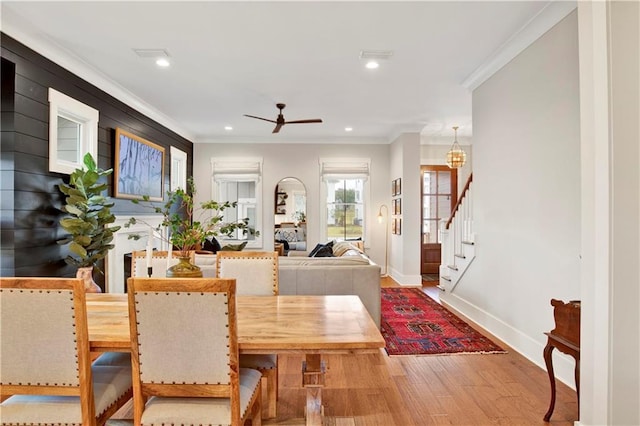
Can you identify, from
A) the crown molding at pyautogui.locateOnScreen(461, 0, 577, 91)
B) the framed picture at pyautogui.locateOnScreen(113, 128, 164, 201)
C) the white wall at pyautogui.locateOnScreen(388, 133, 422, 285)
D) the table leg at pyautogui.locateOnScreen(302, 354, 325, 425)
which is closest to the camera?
the table leg at pyautogui.locateOnScreen(302, 354, 325, 425)

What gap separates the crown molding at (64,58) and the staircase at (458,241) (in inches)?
173

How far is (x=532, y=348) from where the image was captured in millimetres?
2871

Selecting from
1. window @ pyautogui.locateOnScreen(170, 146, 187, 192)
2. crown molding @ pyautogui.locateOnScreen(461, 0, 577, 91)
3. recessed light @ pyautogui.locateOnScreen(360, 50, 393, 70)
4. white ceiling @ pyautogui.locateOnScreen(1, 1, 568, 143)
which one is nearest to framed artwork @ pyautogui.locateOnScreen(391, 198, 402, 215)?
white ceiling @ pyautogui.locateOnScreen(1, 1, 568, 143)

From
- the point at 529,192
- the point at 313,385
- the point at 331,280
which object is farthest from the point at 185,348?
the point at 529,192

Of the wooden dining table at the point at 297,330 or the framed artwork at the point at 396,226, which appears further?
the framed artwork at the point at 396,226

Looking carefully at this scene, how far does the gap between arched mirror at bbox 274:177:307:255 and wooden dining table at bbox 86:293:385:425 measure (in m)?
4.91

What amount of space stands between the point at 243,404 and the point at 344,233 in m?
5.72

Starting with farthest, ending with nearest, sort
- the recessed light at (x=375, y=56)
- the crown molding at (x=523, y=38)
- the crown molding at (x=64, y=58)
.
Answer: the recessed light at (x=375, y=56)
the crown molding at (x=64, y=58)
the crown molding at (x=523, y=38)

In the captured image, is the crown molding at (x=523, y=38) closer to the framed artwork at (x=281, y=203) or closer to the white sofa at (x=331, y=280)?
the white sofa at (x=331, y=280)

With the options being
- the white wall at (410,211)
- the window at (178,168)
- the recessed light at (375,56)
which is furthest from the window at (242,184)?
the recessed light at (375,56)

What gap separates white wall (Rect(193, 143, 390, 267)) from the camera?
23.0ft

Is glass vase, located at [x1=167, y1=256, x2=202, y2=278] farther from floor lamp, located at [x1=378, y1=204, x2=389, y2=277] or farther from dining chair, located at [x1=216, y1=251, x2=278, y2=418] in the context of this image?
floor lamp, located at [x1=378, y1=204, x2=389, y2=277]

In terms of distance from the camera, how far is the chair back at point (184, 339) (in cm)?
131

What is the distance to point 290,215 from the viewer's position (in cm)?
706
